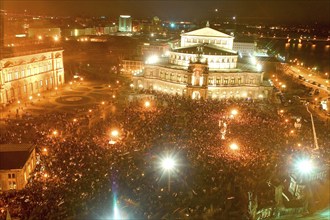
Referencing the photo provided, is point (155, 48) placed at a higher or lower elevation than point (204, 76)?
higher

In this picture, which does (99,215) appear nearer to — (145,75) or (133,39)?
(145,75)

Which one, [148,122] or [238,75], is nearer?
[148,122]

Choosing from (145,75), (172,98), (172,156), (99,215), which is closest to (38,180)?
(99,215)

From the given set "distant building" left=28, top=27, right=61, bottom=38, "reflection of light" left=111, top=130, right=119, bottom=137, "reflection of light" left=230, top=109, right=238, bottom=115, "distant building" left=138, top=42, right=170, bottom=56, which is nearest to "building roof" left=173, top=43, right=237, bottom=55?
"reflection of light" left=230, top=109, right=238, bottom=115

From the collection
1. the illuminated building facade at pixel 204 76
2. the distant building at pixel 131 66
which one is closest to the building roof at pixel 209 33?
the illuminated building facade at pixel 204 76

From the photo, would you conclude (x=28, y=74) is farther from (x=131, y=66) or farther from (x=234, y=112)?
(x=234, y=112)

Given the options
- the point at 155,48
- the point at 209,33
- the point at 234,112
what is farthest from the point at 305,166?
the point at 155,48
